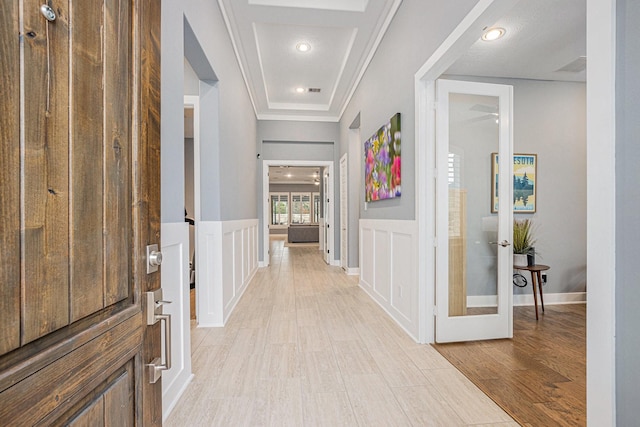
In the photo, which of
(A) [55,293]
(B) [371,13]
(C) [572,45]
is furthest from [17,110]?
(C) [572,45]

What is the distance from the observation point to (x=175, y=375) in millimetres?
1646

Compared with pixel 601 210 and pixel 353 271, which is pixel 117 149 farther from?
pixel 353 271

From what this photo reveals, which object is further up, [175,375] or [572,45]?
[572,45]

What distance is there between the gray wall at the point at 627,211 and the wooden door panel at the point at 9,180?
1483mm

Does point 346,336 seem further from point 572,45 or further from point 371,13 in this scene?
point 572,45

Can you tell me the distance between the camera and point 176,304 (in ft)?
5.60

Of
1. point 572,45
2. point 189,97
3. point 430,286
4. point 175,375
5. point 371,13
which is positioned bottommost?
point 175,375

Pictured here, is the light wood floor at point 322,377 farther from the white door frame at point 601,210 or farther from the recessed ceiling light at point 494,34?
the recessed ceiling light at point 494,34

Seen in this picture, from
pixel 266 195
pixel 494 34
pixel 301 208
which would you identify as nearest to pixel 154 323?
pixel 494 34

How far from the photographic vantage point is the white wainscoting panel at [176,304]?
1553 millimetres

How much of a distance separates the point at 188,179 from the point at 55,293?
6.60 metres

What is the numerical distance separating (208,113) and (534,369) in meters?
3.26

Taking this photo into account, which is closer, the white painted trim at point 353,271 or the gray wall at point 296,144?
the white painted trim at point 353,271

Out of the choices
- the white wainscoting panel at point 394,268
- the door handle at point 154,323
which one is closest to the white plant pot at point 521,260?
the white wainscoting panel at point 394,268
